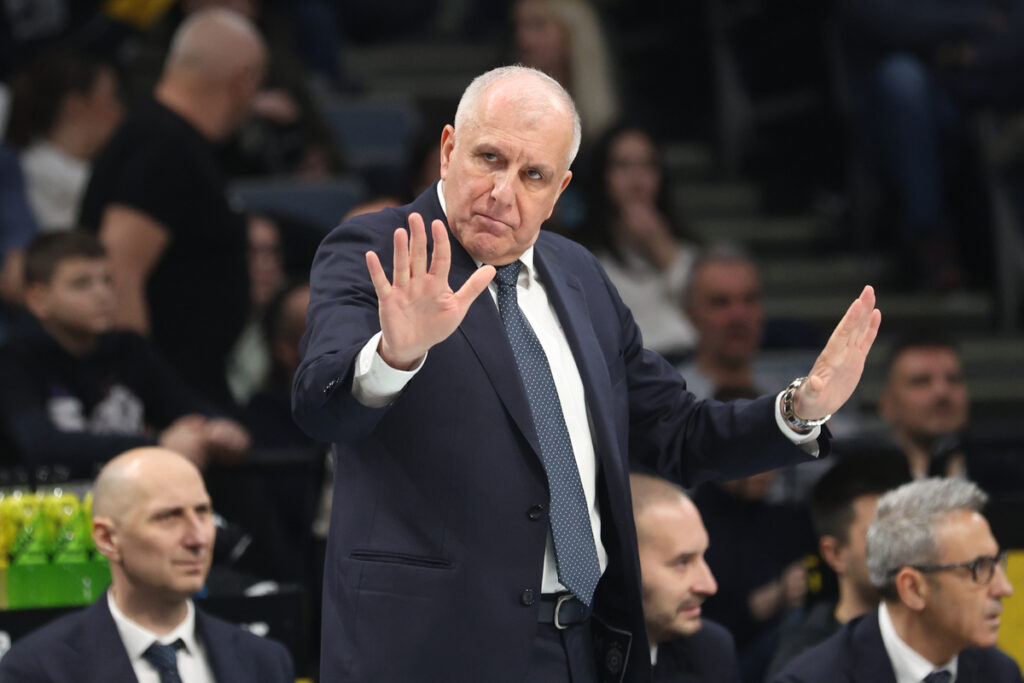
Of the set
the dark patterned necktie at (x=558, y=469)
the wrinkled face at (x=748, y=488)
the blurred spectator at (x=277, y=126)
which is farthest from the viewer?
the blurred spectator at (x=277, y=126)

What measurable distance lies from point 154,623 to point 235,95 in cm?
205

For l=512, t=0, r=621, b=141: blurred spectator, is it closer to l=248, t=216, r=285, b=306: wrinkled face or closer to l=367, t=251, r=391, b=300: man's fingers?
l=248, t=216, r=285, b=306: wrinkled face

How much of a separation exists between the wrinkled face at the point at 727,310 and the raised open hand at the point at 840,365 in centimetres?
281

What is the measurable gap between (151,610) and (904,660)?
160 cm

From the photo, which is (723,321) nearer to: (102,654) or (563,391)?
(102,654)

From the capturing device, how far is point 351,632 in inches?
89.9

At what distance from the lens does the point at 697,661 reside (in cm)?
361

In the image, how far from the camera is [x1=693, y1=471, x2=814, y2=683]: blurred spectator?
431 centimetres

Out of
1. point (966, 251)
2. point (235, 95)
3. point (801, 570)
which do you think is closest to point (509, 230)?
point (801, 570)

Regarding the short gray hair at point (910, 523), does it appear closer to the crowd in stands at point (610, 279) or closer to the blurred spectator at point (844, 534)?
the crowd in stands at point (610, 279)

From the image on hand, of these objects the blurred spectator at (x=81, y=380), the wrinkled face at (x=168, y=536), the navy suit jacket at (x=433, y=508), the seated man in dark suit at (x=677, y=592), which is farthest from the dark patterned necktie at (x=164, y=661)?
the navy suit jacket at (x=433, y=508)

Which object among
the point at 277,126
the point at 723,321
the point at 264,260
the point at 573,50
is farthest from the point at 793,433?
the point at 277,126

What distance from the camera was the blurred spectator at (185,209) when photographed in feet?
15.4

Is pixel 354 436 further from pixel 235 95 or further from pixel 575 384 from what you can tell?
pixel 235 95
